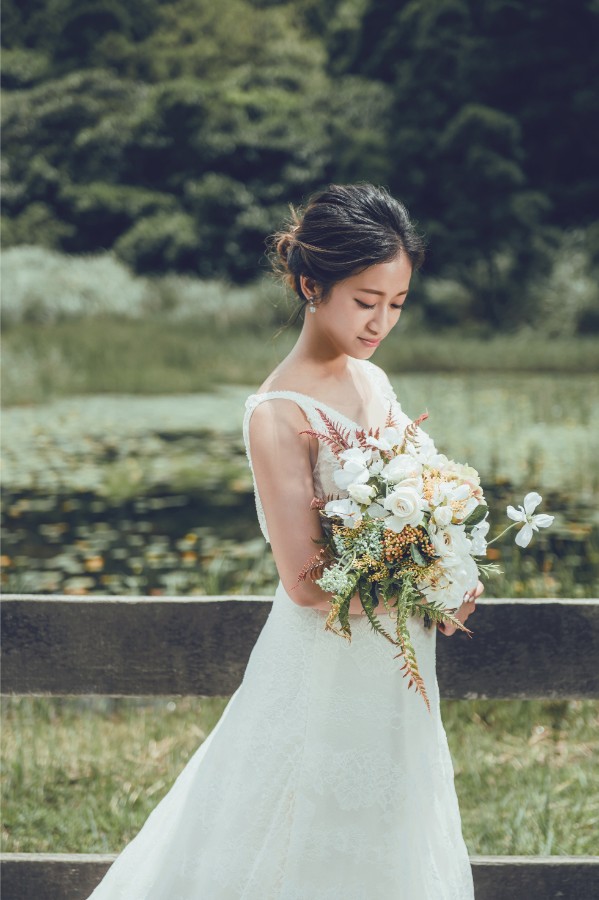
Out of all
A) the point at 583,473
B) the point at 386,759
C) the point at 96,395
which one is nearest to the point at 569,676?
the point at 386,759

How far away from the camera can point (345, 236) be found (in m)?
1.89

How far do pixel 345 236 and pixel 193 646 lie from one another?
1023mm

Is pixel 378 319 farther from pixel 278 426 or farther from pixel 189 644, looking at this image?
pixel 189 644

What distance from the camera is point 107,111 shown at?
7.19 metres

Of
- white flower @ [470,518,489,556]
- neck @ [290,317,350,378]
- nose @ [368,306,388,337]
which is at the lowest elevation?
white flower @ [470,518,489,556]

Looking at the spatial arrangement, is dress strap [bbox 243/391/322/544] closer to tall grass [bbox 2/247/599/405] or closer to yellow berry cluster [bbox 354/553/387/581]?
yellow berry cluster [bbox 354/553/387/581]

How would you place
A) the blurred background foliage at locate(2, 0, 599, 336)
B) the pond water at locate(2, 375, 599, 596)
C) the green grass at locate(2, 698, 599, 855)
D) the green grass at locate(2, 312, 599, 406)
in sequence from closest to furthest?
the green grass at locate(2, 698, 599, 855), the pond water at locate(2, 375, 599, 596), the green grass at locate(2, 312, 599, 406), the blurred background foliage at locate(2, 0, 599, 336)

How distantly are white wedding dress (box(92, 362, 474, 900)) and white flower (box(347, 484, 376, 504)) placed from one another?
0.14 m

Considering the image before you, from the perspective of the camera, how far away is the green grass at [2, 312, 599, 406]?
6883 mm

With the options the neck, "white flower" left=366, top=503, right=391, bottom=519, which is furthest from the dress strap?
"white flower" left=366, top=503, right=391, bottom=519

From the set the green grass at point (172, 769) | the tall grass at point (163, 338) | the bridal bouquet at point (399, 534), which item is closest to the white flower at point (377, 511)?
the bridal bouquet at point (399, 534)

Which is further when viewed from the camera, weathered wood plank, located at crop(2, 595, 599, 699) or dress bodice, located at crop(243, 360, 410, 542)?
weathered wood plank, located at crop(2, 595, 599, 699)

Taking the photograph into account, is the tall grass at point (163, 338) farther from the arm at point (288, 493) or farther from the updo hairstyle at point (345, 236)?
the arm at point (288, 493)

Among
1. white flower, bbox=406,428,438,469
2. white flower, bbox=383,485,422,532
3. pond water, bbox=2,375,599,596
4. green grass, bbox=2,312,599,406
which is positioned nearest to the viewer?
white flower, bbox=383,485,422,532
